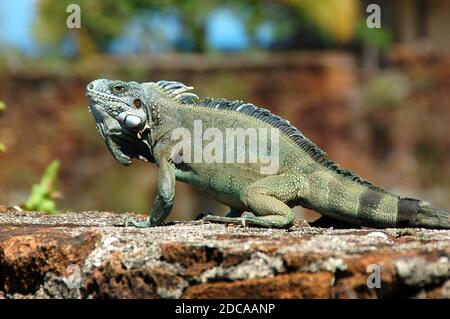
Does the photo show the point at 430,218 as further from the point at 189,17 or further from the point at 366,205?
the point at 189,17

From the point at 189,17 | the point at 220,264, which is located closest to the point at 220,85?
the point at 189,17

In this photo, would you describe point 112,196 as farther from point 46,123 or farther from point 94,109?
point 94,109

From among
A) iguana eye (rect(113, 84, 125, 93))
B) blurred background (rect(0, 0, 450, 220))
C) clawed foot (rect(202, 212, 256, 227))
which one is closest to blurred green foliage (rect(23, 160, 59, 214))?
iguana eye (rect(113, 84, 125, 93))

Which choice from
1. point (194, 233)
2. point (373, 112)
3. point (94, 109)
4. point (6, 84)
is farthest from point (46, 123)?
point (194, 233)

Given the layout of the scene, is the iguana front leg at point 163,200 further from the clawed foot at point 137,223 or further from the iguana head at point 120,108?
the iguana head at point 120,108

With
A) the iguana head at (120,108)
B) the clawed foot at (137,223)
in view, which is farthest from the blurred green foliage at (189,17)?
the clawed foot at (137,223)

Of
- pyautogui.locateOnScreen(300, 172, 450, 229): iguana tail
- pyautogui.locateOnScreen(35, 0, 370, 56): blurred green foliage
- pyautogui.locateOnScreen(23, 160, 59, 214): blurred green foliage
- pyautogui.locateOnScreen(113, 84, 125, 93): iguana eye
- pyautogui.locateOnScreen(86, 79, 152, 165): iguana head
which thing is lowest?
pyautogui.locateOnScreen(23, 160, 59, 214): blurred green foliage

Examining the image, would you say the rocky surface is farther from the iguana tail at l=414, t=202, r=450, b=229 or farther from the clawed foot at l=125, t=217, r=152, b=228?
the clawed foot at l=125, t=217, r=152, b=228

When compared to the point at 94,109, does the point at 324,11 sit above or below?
above
